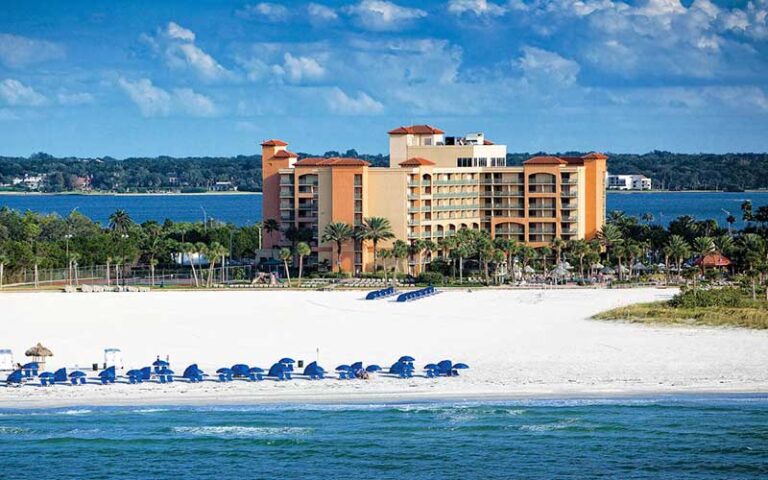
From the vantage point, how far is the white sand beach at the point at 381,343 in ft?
199

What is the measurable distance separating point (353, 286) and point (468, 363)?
41436mm

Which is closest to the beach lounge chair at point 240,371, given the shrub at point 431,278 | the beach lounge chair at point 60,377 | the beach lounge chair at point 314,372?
the beach lounge chair at point 314,372

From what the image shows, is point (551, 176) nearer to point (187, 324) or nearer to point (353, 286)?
point (353, 286)

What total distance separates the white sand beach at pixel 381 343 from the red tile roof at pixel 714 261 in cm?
1268

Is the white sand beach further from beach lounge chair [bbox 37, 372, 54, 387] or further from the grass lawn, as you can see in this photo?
the grass lawn

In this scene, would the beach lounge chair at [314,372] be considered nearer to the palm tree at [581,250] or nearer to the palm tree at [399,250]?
the palm tree at [399,250]

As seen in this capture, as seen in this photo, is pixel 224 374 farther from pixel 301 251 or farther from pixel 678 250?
pixel 678 250

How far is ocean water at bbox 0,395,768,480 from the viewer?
168 feet

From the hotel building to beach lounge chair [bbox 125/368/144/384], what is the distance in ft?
185

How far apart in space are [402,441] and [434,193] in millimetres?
69486

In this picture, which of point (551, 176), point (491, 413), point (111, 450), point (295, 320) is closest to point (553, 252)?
point (551, 176)

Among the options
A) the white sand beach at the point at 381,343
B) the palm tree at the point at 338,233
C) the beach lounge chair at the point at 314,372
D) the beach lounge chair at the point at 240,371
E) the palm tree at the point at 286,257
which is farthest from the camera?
the palm tree at the point at 338,233

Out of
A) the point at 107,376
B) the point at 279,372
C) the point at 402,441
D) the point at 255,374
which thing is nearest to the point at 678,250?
the point at 279,372

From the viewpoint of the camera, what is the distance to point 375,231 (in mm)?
116438
